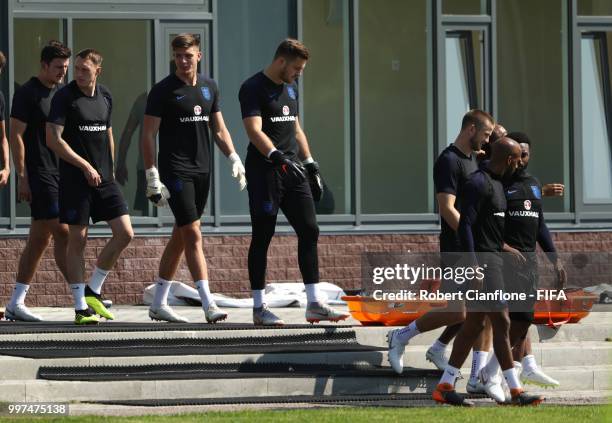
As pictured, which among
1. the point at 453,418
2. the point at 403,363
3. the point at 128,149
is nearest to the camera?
the point at 453,418

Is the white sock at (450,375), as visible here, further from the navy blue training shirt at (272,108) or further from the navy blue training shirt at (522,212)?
the navy blue training shirt at (272,108)

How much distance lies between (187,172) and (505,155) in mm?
2575

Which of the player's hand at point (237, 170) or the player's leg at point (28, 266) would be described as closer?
the player's hand at point (237, 170)

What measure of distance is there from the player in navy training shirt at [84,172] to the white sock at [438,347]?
7.96 feet

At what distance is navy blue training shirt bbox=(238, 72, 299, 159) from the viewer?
12.1 metres

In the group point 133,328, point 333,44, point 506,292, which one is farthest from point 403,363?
point 333,44

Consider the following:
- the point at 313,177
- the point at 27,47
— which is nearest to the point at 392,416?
the point at 313,177

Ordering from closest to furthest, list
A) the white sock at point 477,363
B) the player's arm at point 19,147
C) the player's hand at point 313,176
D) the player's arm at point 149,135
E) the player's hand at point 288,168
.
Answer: the white sock at point 477,363 < the player's hand at point 288,168 < the player's arm at point 149,135 < the player's hand at point 313,176 < the player's arm at point 19,147

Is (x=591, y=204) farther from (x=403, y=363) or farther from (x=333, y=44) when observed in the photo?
(x=403, y=363)

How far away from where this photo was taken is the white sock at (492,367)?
1090 cm

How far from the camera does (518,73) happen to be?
690 inches

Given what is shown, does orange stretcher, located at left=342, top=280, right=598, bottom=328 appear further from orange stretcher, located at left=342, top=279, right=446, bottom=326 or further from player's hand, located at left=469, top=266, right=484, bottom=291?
player's hand, located at left=469, top=266, right=484, bottom=291

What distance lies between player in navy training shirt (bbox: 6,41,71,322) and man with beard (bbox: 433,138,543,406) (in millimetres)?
3537

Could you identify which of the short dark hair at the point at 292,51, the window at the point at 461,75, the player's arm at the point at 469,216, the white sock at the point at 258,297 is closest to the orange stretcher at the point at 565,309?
the player's arm at the point at 469,216
